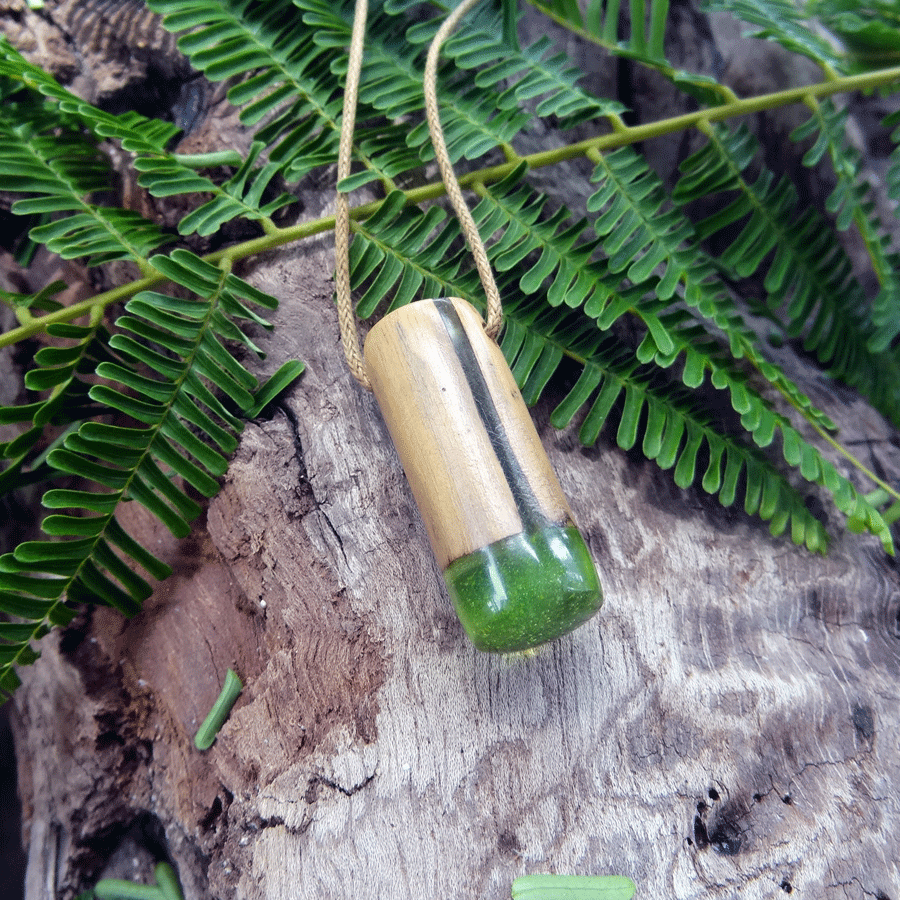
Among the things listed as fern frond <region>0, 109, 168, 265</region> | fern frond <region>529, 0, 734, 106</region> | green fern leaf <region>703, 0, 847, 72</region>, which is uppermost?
green fern leaf <region>703, 0, 847, 72</region>

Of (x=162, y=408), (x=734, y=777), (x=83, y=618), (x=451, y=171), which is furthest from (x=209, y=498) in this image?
(x=734, y=777)

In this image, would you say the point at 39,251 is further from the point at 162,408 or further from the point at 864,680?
the point at 864,680

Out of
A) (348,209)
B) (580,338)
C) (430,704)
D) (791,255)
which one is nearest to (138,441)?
(348,209)

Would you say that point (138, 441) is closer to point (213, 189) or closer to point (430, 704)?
point (213, 189)

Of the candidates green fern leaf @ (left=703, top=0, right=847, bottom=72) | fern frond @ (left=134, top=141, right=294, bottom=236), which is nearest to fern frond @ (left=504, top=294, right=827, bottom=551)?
fern frond @ (left=134, top=141, right=294, bottom=236)

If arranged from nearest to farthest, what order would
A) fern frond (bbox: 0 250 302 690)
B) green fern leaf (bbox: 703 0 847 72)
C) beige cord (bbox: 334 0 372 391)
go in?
fern frond (bbox: 0 250 302 690)
beige cord (bbox: 334 0 372 391)
green fern leaf (bbox: 703 0 847 72)

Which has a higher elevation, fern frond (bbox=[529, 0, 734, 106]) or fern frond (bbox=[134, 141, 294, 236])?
fern frond (bbox=[529, 0, 734, 106])

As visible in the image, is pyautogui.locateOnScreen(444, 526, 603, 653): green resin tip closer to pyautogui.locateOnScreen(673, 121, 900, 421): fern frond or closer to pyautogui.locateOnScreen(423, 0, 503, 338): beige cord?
pyautogui.locateOnScreen(423, 0, 503, 338): beige cord
